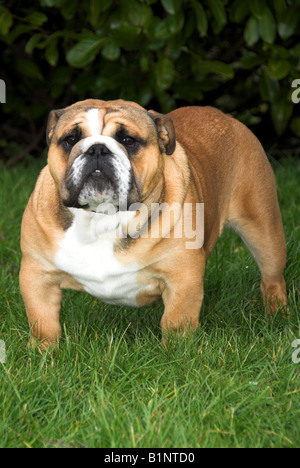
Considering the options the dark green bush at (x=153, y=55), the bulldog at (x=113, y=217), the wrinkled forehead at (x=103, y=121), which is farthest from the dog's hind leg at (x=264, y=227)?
the dark green bush at (x=153, y=55)

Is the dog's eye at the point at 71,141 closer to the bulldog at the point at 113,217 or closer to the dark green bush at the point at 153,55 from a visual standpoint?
the bulldog at the point at 113,217

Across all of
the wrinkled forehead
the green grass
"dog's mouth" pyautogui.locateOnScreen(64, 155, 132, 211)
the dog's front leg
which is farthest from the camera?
the dog's front leg

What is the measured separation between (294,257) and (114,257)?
5.23 feet

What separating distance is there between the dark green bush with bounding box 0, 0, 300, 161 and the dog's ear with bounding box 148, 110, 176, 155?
6.78 ft

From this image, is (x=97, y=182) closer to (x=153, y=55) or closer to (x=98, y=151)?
(x=98, y=151)

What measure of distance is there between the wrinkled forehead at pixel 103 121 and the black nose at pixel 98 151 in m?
0.11

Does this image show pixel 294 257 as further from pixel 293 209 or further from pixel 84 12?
pixel 84 12

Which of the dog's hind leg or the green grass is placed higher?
the dog's hind leg

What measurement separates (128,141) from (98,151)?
195 mm

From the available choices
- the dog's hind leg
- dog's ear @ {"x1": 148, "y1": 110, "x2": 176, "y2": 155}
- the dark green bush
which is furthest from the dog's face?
the dark green bush

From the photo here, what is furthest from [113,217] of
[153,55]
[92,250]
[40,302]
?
[153,55]

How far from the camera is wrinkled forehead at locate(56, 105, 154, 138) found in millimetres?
2904

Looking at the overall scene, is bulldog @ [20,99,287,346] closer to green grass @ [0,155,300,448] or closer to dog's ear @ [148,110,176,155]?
dog's ear @ [148,110,176,155]
